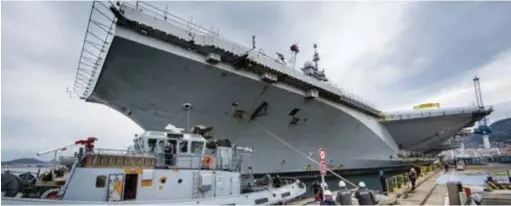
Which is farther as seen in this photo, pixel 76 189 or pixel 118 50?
pixel 118 50

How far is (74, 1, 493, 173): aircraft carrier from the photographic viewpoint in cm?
1415

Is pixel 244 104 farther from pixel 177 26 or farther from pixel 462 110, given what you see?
pixel 462 110

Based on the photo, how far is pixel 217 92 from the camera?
59.0 ft

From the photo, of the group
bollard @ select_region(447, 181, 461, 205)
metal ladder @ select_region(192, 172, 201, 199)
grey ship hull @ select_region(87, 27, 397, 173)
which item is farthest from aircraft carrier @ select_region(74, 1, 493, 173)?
bollard @ select_region(447, 181, 461, 205)

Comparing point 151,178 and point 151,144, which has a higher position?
point 151,144

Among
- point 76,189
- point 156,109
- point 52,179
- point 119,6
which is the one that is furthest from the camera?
point 156,109

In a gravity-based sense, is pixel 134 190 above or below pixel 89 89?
below

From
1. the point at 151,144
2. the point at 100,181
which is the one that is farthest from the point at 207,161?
the point at 100,181

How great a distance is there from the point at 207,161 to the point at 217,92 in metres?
7.23

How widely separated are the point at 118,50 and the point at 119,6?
191 cm

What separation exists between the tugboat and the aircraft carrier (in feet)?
8.28

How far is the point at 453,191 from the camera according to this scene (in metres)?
10.8

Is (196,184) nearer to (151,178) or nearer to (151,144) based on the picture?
(151,178)

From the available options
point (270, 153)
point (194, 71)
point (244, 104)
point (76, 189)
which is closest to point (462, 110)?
point (270, 153)
